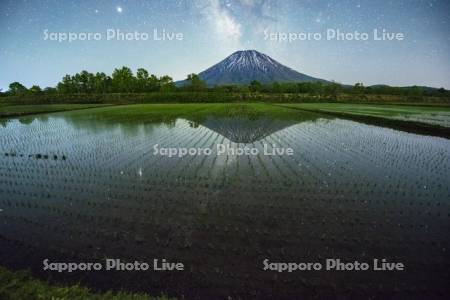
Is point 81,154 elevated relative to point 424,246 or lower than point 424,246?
elevated

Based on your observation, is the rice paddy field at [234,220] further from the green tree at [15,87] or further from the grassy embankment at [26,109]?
the green tree at [15,87]

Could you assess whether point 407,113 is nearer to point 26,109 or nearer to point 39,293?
point 39,293

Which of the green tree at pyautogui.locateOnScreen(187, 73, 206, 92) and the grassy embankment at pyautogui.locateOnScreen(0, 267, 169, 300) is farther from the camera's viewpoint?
the green tree at pyautogui.locateOnScreen(187, 73, 206, 92)

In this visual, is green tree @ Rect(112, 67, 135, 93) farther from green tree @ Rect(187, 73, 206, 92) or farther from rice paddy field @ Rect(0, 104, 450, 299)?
rice paddy field @ Rect(0, 104, 450, 299)

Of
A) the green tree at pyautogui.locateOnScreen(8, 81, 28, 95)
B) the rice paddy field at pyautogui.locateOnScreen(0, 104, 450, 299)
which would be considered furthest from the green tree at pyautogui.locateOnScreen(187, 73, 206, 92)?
the rice paddy field at pyautogui.locateOnScreen(0, 104, 450, 299)

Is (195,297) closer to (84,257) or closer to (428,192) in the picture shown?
(84,257)

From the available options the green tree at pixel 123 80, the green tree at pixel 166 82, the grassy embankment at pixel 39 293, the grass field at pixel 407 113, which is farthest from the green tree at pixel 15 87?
the grassy embankment at pixel 39 293

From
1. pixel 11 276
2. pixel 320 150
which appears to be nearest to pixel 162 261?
pixel 11 276

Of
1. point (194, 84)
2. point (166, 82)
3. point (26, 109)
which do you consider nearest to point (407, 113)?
point (26, 109)
